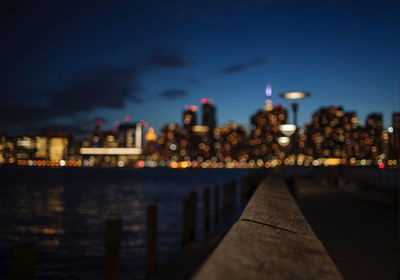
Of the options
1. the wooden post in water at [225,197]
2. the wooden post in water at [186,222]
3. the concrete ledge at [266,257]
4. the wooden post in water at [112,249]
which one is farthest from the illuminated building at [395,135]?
the wooden post in water at [225,197]

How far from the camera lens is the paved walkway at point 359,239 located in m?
5.66

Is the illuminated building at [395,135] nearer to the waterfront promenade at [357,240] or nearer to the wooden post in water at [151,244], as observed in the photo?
the waterfront promenade at [357,240]

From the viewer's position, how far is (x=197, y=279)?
1.73 meters

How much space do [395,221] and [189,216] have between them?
7.89 meters

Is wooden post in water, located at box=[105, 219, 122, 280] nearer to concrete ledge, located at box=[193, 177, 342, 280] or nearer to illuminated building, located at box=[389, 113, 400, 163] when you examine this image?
concrete ledge, located at box=[193, 177, 342, 280]

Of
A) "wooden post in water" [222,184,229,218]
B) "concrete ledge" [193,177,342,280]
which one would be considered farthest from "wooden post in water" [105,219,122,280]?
"wooden post in water" [222,184,229,218]

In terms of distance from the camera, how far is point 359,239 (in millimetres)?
8039

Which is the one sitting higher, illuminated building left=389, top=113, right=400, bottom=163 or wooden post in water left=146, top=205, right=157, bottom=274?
illuminated building left=389, top=113, right=400, bottom=163

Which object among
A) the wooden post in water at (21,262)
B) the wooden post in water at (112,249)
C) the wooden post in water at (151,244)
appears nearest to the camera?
the wooden post in water at (21,262)

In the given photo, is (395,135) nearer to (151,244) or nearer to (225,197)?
(151,244)

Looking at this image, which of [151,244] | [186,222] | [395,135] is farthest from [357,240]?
[186,222]

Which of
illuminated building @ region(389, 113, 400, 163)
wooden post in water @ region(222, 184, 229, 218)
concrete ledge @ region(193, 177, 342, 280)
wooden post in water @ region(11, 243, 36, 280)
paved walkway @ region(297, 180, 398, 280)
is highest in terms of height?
illuminated building @ region(389, 113, 400, 163)

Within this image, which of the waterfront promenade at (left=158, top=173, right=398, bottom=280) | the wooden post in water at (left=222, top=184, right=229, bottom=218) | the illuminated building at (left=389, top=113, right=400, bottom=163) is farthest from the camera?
the wooden post in water at (left=222, top=184, right=229, bottom=218)

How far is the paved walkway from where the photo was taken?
5660 millimetres
